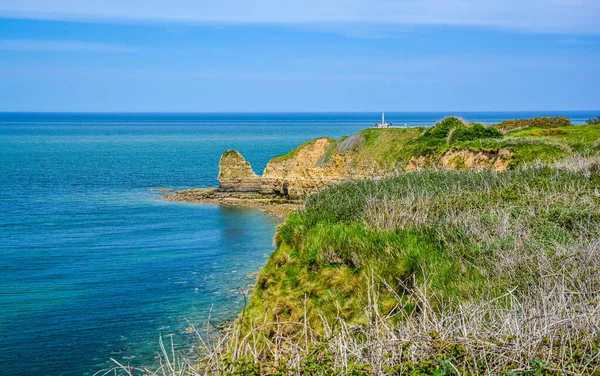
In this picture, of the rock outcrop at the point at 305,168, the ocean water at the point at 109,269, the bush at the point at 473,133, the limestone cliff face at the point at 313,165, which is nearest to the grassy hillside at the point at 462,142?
the bush at the point at 473,133

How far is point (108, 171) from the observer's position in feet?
265

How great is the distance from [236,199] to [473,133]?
64.8ft

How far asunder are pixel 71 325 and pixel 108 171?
201 feet

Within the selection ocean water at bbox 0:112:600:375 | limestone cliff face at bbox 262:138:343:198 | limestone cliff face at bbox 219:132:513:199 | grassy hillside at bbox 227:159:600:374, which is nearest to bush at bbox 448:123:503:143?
limestone cliff face at bbox 219:132:513:199

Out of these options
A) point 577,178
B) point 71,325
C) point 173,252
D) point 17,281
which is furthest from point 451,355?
point 173,252

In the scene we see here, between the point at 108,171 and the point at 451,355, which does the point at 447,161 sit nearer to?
the point at 451,355

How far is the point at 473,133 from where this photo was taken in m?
45.7

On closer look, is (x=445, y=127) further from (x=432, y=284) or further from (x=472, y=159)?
(x=432, y=284)

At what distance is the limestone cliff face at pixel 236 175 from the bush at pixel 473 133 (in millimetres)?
17480

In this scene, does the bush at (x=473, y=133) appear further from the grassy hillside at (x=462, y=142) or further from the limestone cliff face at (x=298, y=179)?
the limestone cliff face at (x=298, y=179)

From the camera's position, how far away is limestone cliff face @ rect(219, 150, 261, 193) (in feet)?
187

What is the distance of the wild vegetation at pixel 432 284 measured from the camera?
291 inches

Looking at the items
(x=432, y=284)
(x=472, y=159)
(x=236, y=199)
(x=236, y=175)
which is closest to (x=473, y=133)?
(x=472, y=159)

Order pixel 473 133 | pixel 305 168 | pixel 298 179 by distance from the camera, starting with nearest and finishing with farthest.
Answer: pixel 473 133, pixel 298 179, pixel 305 168
